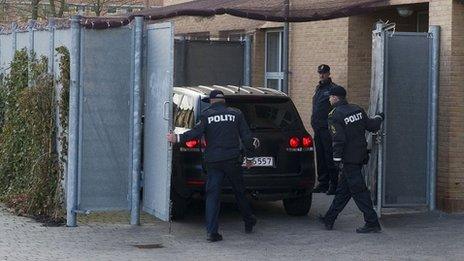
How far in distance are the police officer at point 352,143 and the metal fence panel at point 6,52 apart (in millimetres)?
6579

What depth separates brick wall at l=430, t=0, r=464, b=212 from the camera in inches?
513

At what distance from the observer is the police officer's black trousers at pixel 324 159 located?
593 inches

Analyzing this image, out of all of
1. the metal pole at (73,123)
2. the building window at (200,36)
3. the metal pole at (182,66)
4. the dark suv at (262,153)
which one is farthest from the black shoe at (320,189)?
the metal pole at (73,123)

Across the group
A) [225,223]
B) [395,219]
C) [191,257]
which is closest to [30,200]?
[225,223]

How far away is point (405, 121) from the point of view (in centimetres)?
1295

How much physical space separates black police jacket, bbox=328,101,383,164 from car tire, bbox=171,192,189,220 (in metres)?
2.11

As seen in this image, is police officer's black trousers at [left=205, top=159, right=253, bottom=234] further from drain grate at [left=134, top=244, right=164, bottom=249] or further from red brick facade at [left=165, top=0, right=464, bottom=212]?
red brick facade at [left=165, top=0, right=464, bottom=212]

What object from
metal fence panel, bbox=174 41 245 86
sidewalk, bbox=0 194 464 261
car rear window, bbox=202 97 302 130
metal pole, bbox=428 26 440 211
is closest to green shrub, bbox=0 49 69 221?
sidewalk, bbox=0 194 464 261

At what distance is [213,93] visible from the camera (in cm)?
1127

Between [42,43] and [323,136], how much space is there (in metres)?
4.47

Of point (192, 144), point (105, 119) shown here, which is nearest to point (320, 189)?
point (192, 144)

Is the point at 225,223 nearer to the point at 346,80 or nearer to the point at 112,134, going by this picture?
the point at 112,134

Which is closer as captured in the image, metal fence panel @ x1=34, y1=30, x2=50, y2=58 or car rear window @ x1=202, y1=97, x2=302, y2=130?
car rear window @ x1=202, y1=97, x2=302, y2=130

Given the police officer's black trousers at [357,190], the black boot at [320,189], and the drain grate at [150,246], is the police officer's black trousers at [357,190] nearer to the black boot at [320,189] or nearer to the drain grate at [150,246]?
the drain grate at [150,246]
